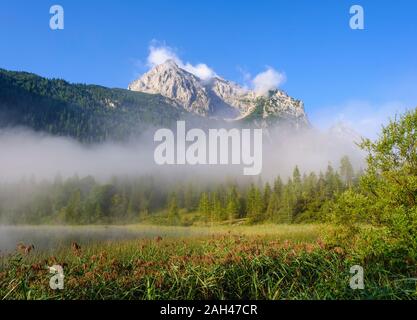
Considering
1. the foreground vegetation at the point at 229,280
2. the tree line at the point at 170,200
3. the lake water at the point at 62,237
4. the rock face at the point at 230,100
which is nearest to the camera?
the foreground vegetation at the point at 229,280

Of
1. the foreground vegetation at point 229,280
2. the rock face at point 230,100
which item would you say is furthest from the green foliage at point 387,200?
the rock face at point 230,100

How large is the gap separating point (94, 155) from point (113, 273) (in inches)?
6533

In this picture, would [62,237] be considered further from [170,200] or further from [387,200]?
[170,200]

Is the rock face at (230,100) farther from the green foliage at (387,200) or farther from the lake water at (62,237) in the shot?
the lake water at (62,237)

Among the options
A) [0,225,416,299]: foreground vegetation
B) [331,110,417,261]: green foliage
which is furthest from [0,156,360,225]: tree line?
[0,225,416,299]: foreground vegetation

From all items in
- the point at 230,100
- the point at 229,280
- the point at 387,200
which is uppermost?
the point at 230,100

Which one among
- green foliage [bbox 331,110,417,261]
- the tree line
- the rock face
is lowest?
the tree line

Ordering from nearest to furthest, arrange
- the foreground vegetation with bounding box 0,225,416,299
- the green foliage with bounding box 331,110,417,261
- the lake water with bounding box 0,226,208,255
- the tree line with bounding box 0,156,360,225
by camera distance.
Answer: the foreground vegetation with bounding box 0,225,416,299 < the green foliage with bounding box 331,110,417,261 < the lake water with bounding box 0,226,208,255 < the tree line with bounding box 0,156,360,225

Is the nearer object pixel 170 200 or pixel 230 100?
pixel 230 100

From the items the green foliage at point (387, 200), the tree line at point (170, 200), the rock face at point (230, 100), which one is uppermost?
the rock face at point (230, 100)

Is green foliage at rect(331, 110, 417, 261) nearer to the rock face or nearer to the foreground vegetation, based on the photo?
the foreground vegetation

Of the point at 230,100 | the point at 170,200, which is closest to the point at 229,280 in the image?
the point at 230,100

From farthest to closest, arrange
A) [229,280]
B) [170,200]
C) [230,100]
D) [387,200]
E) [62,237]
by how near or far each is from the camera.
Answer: [170,200]
[230,100]
[62,237]
[387,200]
[229,280]

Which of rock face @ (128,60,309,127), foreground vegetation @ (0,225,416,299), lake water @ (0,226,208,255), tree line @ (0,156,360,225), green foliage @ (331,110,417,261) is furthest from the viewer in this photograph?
tree line @ (0,156,360,225)
